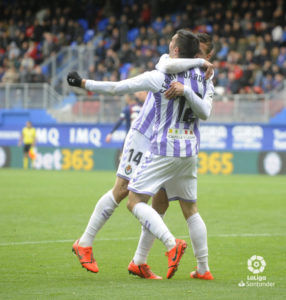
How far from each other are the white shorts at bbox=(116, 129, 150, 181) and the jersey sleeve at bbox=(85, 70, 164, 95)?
30.1 inches

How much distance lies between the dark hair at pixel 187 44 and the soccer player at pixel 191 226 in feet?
0.47

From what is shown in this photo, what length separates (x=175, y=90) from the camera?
632cm

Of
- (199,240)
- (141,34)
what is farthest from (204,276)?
(141,34)

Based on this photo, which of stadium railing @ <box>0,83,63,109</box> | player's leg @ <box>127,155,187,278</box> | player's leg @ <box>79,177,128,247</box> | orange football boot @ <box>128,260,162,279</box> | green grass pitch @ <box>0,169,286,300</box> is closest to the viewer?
green grass pitch @ <box>0,169,286,300</box>

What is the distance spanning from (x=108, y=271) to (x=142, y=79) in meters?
2.00

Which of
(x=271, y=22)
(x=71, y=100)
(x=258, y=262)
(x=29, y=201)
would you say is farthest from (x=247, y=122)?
(x=258, y=262)

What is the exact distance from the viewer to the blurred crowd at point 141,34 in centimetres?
2761

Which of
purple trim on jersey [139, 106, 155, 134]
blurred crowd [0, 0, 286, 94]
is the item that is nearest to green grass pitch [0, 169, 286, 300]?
purple trim on jersey [139, 106, 155, 134]

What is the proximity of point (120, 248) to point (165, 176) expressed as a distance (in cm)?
245

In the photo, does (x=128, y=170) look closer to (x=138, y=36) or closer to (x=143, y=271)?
(x=143, y=271)

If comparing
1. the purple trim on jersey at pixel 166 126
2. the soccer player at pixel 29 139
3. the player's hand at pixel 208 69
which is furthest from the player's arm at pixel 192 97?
the soccer player at pixel 29 139

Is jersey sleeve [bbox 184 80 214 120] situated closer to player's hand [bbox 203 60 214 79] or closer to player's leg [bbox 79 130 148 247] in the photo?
player's hand [bbox 203 60 214 79]

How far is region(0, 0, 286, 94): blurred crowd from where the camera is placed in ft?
90.6

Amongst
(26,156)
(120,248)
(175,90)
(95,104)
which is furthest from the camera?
(26,156)
